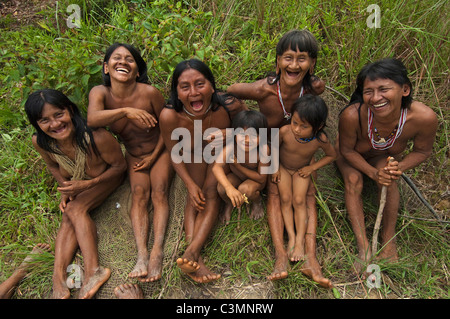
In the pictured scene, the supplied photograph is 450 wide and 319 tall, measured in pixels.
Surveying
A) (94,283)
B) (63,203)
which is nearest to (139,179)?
(63,203)

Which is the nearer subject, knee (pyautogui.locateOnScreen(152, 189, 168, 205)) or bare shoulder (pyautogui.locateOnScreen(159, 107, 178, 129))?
bare shoulder (pyautogui.locateOnScreen(159, 107, 178, 129))

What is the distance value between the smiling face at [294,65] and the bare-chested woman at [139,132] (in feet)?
3.00

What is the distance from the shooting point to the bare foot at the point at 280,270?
221cm

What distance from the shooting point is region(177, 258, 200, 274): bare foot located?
212cm

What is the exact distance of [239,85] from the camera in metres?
2.63

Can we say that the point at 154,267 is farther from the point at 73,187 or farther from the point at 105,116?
the point at 105,116

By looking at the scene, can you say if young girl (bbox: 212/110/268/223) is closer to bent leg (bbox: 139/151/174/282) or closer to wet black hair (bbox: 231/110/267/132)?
wet black hair (bbox: 231/110/267/132)

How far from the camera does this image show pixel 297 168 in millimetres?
2539

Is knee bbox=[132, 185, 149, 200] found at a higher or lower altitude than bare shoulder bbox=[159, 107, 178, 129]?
lower

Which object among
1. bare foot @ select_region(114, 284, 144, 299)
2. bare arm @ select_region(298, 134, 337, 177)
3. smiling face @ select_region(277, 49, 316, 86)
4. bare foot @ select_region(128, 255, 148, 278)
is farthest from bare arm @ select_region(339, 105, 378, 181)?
bare foot @ select_region(114, 284, 144, 299)

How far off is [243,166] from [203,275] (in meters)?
0.75

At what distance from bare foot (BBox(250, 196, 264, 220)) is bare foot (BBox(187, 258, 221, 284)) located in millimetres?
513

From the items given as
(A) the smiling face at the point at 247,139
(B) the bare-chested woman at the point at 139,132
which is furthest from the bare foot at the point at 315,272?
(B) the bare-chested woman at the point at 139,132

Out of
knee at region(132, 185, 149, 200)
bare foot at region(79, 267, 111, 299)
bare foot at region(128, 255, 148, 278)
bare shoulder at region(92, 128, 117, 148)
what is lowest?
bare foot at region(79, 267, 111, 299)
